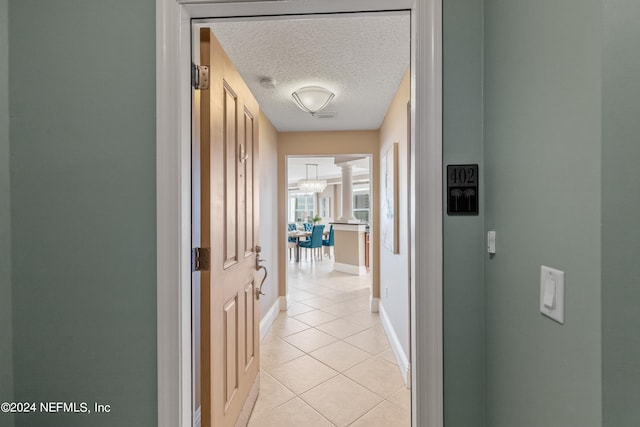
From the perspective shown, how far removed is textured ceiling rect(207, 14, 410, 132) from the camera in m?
1.72

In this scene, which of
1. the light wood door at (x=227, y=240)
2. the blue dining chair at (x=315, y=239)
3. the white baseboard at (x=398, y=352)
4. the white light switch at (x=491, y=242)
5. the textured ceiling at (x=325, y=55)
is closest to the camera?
the white light switch at (x=491, y=242)

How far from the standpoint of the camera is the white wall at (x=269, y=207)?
10.8 feet

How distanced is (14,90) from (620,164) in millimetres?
1866

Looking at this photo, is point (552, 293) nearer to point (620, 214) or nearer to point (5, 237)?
point (620, 214)

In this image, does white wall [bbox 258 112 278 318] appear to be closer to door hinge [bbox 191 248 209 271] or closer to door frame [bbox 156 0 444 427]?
door hinge [bbox 191 248 209 271]

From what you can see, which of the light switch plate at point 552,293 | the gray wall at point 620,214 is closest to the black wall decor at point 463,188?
the light switch plate at point 552,293

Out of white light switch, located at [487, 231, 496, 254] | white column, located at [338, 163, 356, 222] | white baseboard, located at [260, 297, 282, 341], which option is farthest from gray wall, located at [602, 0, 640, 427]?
white column, located at [338, 163, 356, 222]

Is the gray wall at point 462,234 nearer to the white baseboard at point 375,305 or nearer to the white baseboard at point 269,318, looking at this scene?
the white baseboard at point 269,318

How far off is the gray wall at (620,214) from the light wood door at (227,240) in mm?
1229

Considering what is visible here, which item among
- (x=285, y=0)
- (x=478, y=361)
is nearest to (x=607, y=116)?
(x=478, y=361)

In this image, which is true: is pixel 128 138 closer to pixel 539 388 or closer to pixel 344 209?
pixel 539 388

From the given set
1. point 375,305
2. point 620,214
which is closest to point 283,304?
point 375,305

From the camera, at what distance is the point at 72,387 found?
3.76 ft

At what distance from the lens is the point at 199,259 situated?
124 centimetres
